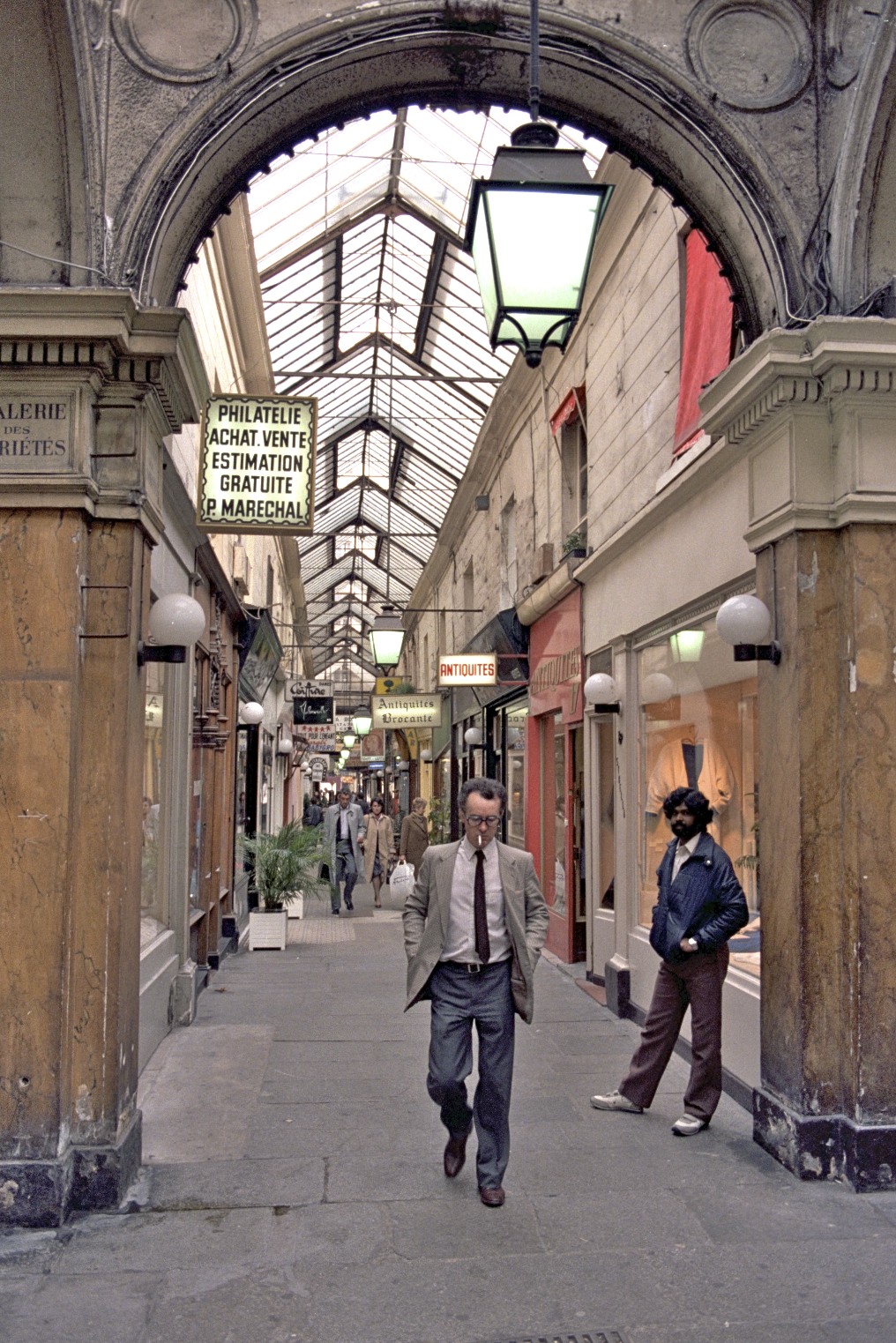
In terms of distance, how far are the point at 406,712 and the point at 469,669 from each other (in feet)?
17.2

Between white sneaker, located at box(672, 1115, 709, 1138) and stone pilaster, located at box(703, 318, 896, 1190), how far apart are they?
0.39 metres

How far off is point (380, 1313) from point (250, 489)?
6344 millimetres

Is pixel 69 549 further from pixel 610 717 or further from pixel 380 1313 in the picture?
pixel 610 717

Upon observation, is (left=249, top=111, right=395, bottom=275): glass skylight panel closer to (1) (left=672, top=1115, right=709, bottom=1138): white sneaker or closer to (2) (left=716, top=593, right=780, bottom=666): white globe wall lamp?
(2) (left=716, top=593, right=780, bottom=666): white globe wall lamp

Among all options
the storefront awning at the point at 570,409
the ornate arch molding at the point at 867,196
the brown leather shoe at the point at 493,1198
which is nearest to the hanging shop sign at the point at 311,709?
the storefront awning at the point at 570,409

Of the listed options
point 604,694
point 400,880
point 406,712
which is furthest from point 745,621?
point 406,712

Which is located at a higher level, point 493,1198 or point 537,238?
point 537,238

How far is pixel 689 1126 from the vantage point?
586 cm

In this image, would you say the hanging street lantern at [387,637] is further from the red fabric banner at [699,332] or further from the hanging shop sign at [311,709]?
the red fabric banner at [699,332]

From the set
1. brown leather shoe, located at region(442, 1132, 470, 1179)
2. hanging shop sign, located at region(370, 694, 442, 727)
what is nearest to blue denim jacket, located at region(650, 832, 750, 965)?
brown leather shoe, located at region(442, 1132, 470, 1179)

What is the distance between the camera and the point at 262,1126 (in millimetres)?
6066

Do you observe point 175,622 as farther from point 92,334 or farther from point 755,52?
point 755,52

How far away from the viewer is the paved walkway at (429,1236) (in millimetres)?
3854

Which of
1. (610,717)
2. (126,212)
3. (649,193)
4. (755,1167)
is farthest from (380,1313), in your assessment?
(649,193)
